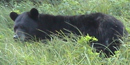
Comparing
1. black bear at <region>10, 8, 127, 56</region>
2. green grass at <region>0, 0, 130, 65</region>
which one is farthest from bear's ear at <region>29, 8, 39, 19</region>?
green grass at <region>0, 0, 130, 65</region>

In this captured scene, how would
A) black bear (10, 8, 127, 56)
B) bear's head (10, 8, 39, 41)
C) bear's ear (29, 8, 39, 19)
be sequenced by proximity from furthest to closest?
bear's ear (29, 8, 39, 19)
bear's head (10, 8, 39, 41)
black bear (10, 8, 127, 56)

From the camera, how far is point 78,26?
5.75m

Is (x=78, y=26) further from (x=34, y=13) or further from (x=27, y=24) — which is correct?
(x=27, y=24)

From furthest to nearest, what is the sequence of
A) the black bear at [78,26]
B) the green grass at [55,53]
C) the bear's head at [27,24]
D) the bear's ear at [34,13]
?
the bear's ear at [34,13], the bear's head at [27,24], the black bear at [78,26], the green grass at [55,53]

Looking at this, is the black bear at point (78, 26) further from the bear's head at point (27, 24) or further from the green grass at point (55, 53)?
the green grass at point (55, 53)

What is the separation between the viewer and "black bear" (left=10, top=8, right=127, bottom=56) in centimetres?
525

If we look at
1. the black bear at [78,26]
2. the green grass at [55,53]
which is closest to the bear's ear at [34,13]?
the black bear at [78,26]

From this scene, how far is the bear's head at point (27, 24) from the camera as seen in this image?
598cm

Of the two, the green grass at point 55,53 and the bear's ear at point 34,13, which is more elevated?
the bear's ear at point 34,13

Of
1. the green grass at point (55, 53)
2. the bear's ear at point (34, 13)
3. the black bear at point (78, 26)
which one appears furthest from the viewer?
the bear's ear at point (34, 13)

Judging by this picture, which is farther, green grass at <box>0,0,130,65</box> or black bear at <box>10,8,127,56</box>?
black bear at <box>10,8,127,56</box>

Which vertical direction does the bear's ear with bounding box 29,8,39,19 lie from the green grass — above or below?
above

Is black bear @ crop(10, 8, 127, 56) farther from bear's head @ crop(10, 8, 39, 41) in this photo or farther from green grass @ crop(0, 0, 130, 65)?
green grass @ crop(0, 0, 130, 65)

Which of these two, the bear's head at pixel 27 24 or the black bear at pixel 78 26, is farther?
the bear's head at pixel 27 24
